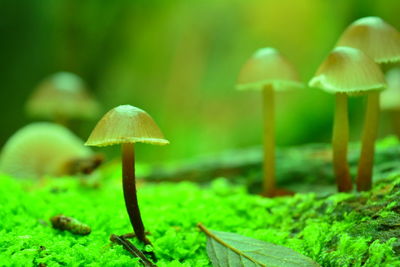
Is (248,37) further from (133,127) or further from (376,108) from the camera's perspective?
(133,127)

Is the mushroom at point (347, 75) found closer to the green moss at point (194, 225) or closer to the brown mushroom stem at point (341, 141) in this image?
the brown mushroom stem at point (341, 141)

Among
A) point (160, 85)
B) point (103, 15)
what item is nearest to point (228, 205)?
point (160, 85)

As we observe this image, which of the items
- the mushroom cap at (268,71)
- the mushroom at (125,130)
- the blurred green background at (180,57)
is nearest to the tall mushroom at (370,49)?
the mushroom cap at (268,71)

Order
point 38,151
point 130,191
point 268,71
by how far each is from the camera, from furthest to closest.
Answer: point 38,151, point 268,71, point 130,191

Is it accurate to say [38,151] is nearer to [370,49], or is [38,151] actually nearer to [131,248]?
[131,248]

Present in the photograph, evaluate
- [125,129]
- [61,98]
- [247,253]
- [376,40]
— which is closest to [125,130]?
[125,129]

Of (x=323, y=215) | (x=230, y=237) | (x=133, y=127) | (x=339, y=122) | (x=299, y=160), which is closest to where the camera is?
(x=133, y=127)

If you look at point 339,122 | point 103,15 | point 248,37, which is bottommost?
point 339,122
